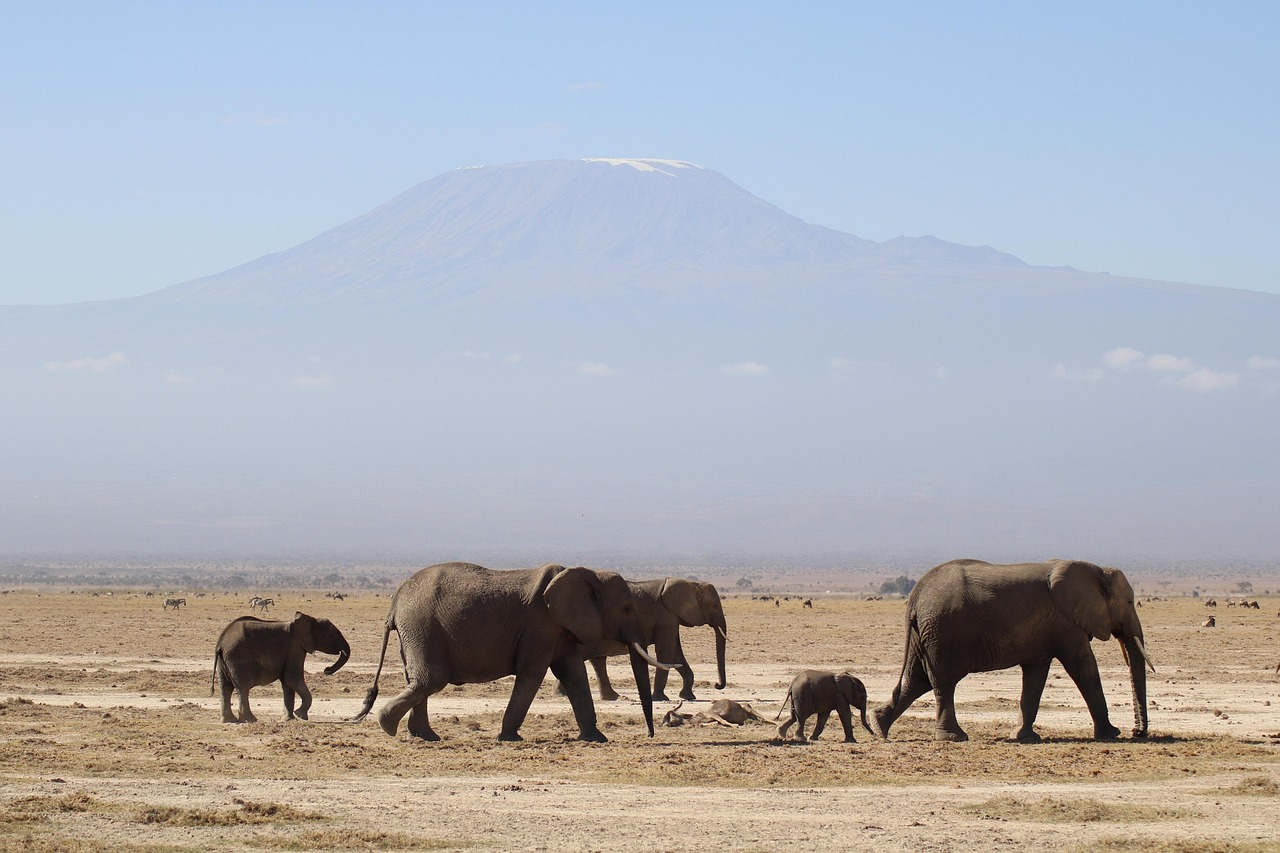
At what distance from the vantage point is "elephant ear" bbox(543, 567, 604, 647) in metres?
21.8

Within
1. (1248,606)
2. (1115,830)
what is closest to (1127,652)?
(1115,830)

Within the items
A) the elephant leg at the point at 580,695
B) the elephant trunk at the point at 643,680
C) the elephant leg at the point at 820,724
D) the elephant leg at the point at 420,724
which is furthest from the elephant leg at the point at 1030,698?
the elephant leg at the point at 420,724

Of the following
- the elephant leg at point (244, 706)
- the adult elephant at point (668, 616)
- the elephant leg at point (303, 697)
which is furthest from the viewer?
the adult elephant at point (668, 616)

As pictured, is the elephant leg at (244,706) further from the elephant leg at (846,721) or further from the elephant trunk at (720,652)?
the elephant trunk at (720,652)

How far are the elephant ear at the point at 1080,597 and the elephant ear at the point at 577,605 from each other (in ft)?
19.6

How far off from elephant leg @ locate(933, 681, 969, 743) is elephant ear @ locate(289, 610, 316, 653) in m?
9.19

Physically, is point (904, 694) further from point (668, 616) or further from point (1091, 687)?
point (668, 616)

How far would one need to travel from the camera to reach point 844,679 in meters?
22.7

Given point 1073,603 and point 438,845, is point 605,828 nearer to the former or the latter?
point 438,845

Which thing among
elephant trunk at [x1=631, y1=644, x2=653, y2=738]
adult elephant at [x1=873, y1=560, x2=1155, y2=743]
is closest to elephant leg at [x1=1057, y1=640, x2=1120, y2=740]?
adult elephant at [x1=873, y1=560, x2=1155, y2=743]

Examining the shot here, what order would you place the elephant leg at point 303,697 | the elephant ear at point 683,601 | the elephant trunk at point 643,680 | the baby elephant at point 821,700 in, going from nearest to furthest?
the baby elephant at point 821,700 → the elephant trunk at point 643,680 → the elephant leg at point 303,697 → the elephant ear at point 683,601

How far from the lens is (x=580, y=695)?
2189 cm

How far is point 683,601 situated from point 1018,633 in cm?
771

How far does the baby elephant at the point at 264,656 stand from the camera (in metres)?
24.2
